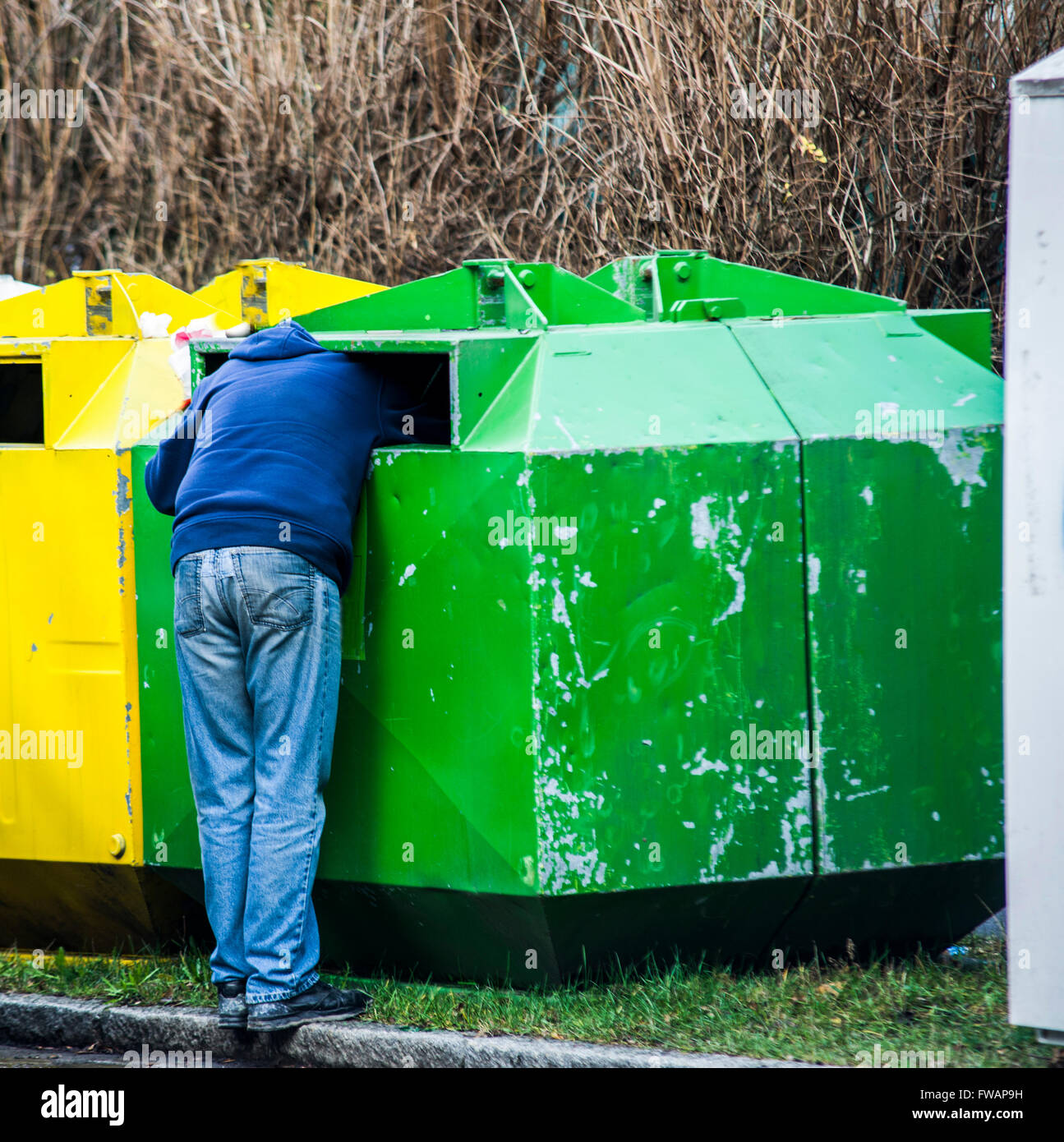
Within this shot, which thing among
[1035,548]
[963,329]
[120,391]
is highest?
[963,329]

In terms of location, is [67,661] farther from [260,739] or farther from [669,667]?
[669,667]

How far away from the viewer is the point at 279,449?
3322 mm

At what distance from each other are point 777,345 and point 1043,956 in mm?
1519

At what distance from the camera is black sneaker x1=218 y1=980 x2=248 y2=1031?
3.30 m

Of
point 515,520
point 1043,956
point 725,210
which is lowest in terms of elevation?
point 1043,956

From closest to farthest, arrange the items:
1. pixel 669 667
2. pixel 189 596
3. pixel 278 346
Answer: pixel 669 667 → pixel 189 596 → pixel 278 346

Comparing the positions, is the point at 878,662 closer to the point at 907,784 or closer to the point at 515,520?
the point at 907,784

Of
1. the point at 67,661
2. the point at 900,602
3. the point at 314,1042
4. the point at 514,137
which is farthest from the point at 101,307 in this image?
the point at 900,602

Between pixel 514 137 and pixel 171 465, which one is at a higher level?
pixel 514 137

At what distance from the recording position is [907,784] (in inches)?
133

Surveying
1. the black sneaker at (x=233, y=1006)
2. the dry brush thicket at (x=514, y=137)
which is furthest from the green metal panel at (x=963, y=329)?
the black sneaker at (x=233, y=1006)

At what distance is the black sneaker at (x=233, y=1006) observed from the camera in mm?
3303

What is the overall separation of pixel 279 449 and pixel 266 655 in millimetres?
478
